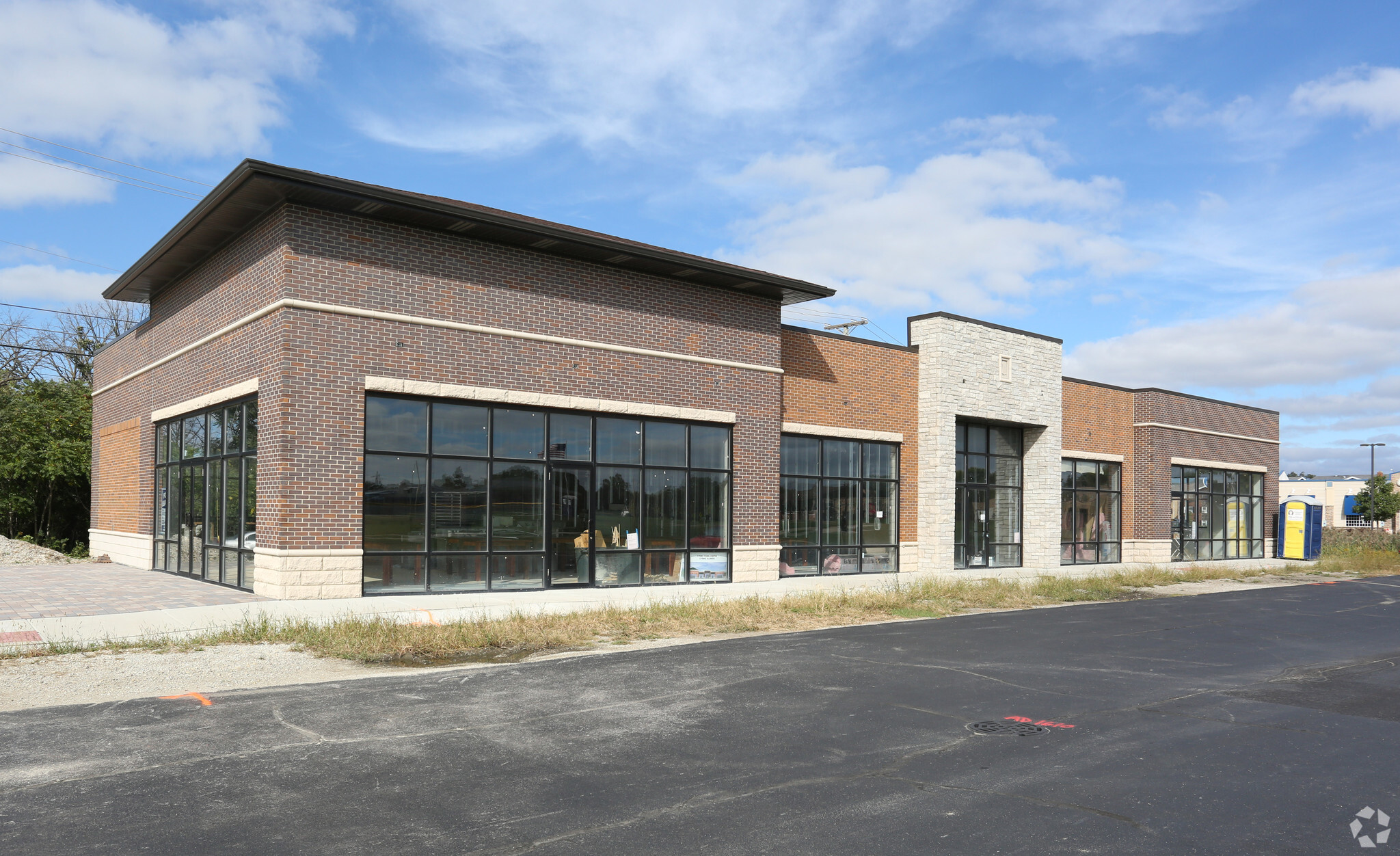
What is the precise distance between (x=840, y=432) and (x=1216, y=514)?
2129cm

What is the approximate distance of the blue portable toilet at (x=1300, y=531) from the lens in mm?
38844

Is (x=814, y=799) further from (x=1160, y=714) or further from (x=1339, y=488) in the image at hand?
(x=1339, y=488)

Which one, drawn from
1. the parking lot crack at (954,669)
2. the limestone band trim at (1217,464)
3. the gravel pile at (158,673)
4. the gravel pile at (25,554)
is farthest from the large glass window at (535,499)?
the limestone band trim at (1217,464)

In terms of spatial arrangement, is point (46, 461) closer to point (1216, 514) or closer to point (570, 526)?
point (570, 526)

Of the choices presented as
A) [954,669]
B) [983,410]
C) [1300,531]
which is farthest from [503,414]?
[1300,531]

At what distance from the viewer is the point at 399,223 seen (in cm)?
1725

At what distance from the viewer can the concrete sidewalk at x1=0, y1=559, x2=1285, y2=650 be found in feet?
41.9

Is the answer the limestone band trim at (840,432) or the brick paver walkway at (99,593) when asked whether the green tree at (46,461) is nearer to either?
the brick paver walkway at (99,593)

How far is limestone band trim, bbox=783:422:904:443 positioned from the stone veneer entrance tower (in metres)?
1.28

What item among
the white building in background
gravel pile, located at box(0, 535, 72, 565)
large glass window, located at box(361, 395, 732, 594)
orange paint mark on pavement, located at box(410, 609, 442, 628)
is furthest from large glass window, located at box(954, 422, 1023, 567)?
the white building in background

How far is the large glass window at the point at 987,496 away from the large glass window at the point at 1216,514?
31.1ft

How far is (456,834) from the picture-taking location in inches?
212
